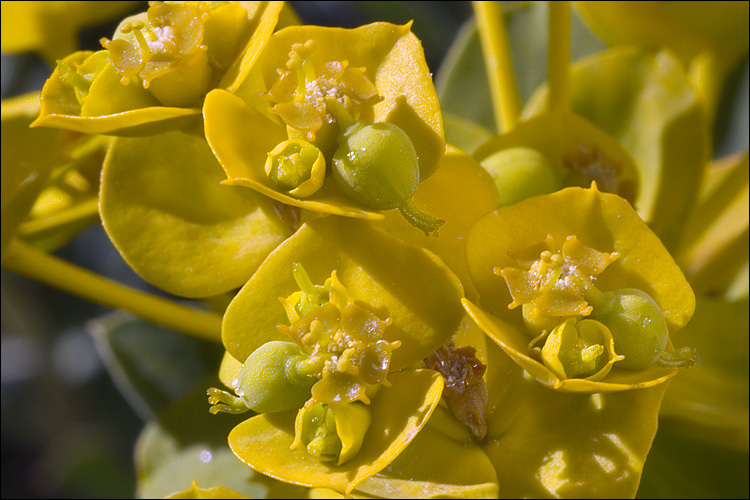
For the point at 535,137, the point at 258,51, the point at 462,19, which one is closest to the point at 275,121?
the point at 258,51

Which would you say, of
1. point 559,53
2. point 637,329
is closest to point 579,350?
point 637,329

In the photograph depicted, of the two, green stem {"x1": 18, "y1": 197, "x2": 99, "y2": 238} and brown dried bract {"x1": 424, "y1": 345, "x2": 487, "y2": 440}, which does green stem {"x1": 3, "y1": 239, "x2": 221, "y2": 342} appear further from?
brown dried bract {"x1": 424, "y1": 345, "x2": 487, "y2": 440}

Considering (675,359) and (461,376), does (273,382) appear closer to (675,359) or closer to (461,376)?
(461,376)

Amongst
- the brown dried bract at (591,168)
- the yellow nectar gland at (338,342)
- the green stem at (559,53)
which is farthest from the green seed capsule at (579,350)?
the green stem at (559,53)

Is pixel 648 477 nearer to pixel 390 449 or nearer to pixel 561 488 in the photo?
pixel 561 488

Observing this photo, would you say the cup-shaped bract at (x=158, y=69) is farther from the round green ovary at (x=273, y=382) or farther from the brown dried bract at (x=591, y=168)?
the brown dried bract at (x=591, y=168)
